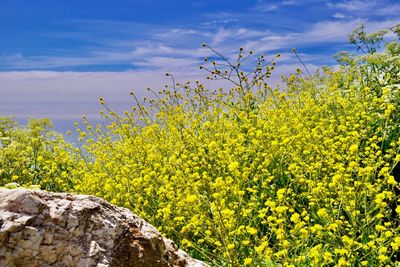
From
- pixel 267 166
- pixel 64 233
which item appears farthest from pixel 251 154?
pixel 64 233

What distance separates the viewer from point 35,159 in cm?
849

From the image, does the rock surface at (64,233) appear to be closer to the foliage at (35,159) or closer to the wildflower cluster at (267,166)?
the wildflower cluster at (267,166)

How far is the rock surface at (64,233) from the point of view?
285 centimetres

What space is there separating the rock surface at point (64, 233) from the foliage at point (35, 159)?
4.58 meters

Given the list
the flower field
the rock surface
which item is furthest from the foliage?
the rock surface

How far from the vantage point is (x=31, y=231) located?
2.86 meters

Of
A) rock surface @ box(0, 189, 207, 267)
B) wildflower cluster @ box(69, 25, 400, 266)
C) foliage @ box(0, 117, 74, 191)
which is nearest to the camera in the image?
rock surface @ box(0, 189, 207, 267)

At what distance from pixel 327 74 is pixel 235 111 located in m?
2.16

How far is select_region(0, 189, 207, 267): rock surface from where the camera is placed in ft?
9.34

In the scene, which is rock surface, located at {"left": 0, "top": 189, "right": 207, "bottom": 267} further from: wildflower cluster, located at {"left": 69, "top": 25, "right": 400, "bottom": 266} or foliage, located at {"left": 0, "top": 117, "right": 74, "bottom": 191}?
foliage, located at {"left": 0, "top": 117, "right": 74, "bottom": 191}

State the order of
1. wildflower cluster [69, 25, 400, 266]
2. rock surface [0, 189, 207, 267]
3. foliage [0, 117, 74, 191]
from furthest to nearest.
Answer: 1. foliage [0, 117, 74, 191]
2. wildflower cluster [69, 25, 400, 266]
3. rock surface [0, 189, 207, 267]

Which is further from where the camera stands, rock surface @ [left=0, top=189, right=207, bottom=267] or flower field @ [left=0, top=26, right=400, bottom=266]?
flower field @ [left=0, top=26, right=400, bottom=266]

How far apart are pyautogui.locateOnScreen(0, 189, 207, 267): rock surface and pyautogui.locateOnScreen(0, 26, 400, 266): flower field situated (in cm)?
126

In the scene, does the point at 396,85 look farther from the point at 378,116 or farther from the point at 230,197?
the point at 230,197
